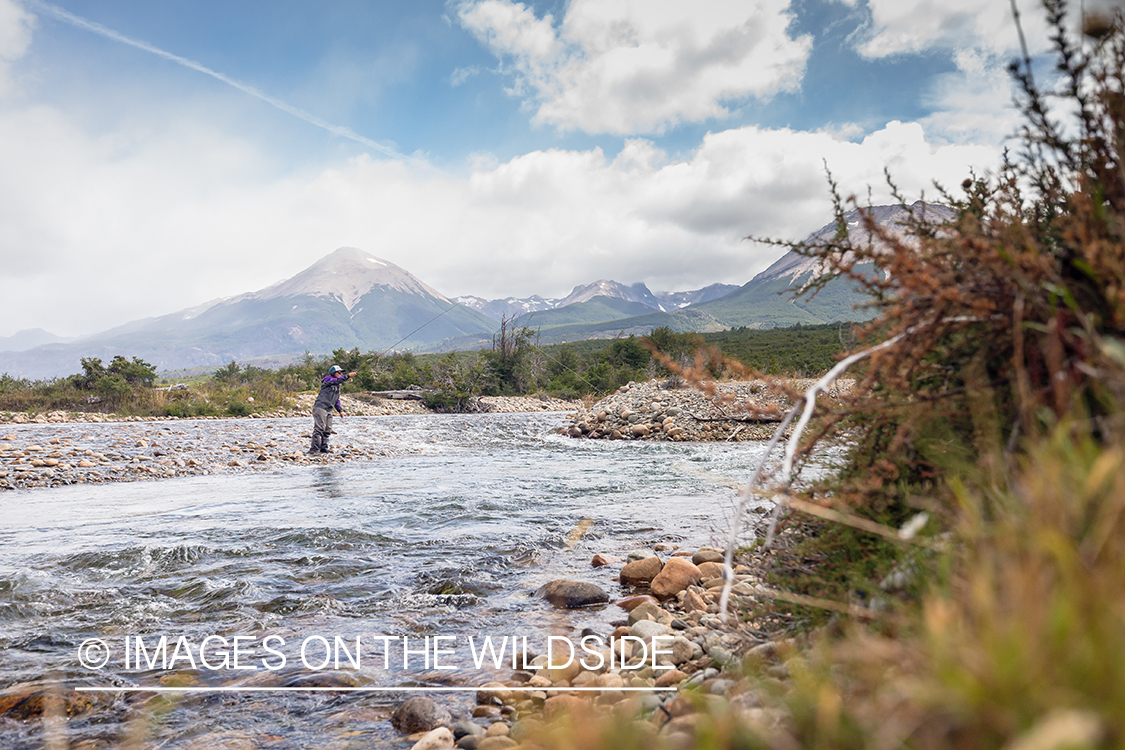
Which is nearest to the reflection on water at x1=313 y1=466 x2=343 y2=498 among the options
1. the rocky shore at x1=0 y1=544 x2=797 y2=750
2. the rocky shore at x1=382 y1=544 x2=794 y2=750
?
the rocky shore at x1=0 y1=544 x2=797 y2=750

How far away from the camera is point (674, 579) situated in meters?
5.06

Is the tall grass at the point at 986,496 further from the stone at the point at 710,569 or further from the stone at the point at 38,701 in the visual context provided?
the stone at the point at 38,701

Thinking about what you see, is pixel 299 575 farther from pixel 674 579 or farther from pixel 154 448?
pixel 154 448

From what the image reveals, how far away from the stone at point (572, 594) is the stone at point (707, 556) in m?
1.10

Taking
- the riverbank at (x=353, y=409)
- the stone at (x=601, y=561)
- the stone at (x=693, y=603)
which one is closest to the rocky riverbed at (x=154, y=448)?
the riverbank at (x=353, y=409)

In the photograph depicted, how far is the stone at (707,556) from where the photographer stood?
567 centimetres

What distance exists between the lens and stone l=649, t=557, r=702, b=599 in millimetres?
5004

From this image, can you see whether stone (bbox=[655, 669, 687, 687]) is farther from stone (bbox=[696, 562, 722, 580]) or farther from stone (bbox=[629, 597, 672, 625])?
stone (bbox=[696, 562, 722, 580])

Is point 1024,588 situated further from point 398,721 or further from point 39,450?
point 39,450

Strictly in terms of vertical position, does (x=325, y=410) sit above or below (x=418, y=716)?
above

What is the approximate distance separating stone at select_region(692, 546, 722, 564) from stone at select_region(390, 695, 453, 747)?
10.3 ft

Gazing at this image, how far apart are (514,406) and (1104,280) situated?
1335 inches
